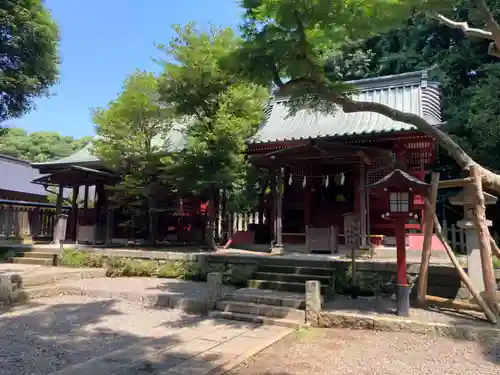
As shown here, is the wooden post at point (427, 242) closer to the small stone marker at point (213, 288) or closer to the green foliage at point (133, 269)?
the small stone marker at point (213, 288)

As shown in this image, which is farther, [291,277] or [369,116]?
[369,116]

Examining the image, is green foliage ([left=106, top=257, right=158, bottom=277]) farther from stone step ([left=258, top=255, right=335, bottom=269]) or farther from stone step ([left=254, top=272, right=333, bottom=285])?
stone step ([left=254, top=272, right=333, bottom=285])

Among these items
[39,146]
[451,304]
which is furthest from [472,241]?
[39,146]

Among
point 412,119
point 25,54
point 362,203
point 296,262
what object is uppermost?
point 25,54

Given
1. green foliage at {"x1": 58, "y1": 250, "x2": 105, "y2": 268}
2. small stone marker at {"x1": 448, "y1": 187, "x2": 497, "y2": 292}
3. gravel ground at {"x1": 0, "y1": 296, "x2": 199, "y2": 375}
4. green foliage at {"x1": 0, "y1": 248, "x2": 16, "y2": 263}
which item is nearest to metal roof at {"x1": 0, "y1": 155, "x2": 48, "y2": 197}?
green foliage at {"x1": 0, "y1": 248, "x2": 16, "y2": 263}

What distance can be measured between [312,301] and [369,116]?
8115 millimetres

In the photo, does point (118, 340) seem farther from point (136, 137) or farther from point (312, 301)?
point (136, 137)

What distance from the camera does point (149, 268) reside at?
1184 cm

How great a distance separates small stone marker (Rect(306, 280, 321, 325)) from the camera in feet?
23.7

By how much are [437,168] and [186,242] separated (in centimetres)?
1218

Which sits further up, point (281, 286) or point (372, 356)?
point (281, 286)

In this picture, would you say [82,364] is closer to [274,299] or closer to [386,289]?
[274,299]

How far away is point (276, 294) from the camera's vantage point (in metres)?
8.60

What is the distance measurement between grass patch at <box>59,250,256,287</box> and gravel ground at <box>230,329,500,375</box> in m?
3.80
